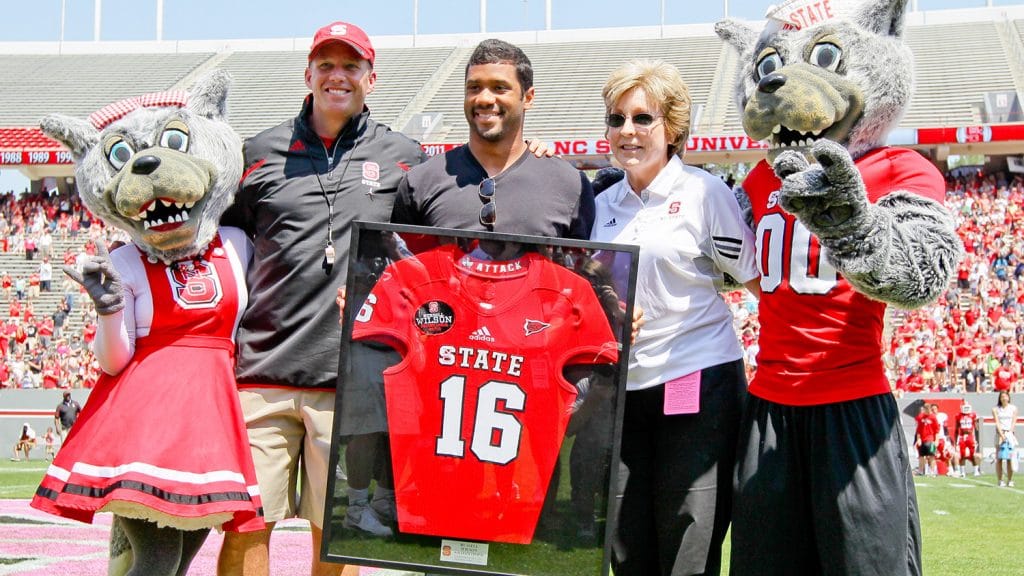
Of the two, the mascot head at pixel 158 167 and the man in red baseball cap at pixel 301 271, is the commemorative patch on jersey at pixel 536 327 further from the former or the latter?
the mascot head at pixel 158 167

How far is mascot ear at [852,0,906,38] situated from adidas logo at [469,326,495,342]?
1.53 meters

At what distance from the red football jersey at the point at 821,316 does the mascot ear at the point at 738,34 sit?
2.09ft

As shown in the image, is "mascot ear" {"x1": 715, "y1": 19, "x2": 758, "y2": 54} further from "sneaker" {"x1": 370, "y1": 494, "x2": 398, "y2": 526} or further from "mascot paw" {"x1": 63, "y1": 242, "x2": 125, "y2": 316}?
"mascot paw" {"x1": 63, "y1": 242, "x2": 125, "y2": 316}

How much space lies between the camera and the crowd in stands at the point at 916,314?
1681 cm

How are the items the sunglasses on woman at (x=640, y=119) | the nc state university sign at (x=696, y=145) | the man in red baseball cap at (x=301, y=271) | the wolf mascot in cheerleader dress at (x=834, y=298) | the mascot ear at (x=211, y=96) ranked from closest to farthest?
the wolf mascot in cheerleader dress at (x=834, y=298) → the sunglasses on woman at (x=640, y=119) → the man in red baseball cap at (x=301, y=271) → the mascot ear at (x=211, y=96) → the nc state university sign at (x=696, y=145)

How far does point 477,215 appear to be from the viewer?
341 cm

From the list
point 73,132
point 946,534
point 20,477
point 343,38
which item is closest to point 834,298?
point 343,38

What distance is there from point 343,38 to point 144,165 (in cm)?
89

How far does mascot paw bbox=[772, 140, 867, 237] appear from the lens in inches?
99.4

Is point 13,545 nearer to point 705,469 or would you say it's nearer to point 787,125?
point 705,469

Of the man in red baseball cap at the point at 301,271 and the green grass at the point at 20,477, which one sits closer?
the man in red baseball cap at the point at 301,271

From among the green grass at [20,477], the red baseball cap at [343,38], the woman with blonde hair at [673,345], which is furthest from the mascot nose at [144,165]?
the green grass at [20,477]

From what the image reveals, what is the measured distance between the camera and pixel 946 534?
26.2 ft

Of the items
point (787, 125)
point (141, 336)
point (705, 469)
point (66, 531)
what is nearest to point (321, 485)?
point (141, 336)
